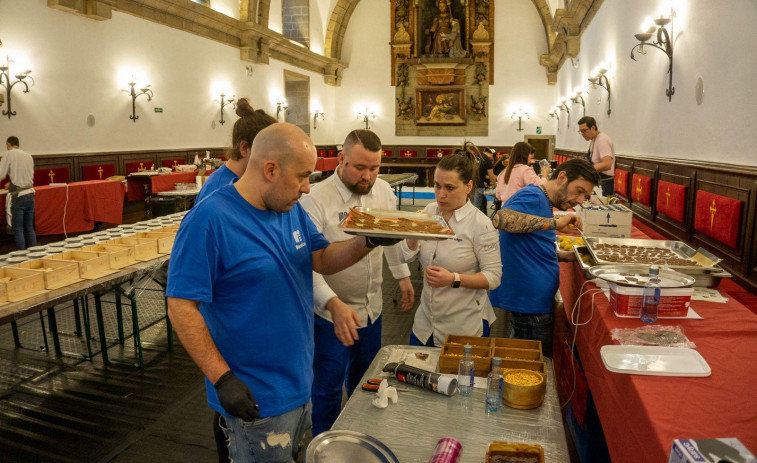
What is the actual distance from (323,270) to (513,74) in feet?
64.9

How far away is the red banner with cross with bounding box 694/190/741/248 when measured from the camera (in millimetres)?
3377

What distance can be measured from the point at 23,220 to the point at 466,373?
7.93m

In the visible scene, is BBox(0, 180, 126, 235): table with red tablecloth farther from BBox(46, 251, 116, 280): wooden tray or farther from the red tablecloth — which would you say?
the red tablecloth

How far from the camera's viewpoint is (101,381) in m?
4.09

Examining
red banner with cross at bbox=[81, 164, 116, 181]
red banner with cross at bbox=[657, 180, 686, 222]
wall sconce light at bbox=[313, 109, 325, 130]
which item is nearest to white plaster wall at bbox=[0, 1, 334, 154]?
red banner with cross at bbox=[81, 164, 116, 181]

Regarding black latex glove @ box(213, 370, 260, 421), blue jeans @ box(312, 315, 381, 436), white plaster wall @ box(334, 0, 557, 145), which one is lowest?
blue jeans @ box(312, 315, 381, 436)

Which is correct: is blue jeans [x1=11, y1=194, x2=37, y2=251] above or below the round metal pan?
below

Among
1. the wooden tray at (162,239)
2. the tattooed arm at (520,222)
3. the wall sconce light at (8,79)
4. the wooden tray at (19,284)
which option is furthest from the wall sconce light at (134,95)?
the tattooed arm at (520,222)

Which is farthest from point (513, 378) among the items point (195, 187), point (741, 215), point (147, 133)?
point (147, 133)

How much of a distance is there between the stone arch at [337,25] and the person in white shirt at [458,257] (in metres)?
18.8

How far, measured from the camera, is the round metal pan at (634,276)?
7.39 feet

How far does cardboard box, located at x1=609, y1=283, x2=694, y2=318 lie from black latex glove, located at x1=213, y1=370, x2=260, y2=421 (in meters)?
1.57

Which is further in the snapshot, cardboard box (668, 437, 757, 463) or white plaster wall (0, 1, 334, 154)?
white plaster wall (0, 1, 334, 154)

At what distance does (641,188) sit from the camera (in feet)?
19.8
